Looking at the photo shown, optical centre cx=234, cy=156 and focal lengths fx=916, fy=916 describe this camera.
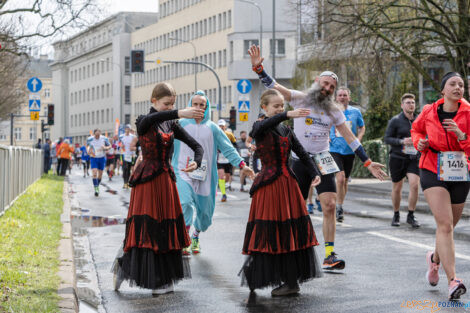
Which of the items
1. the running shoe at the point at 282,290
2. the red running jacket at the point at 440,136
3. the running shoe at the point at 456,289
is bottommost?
the running shoe at the point at 282,290

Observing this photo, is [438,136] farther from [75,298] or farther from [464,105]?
[75,298]

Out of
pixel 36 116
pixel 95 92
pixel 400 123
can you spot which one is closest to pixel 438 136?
pixel 400 123

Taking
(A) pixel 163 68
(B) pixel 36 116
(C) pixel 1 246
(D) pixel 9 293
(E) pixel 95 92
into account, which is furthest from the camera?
(E) pixel 95 92

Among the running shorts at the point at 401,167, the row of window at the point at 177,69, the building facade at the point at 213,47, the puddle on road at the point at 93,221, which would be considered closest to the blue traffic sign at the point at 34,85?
the puddle on road at the point at 93,221

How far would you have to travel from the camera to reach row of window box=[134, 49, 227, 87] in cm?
8175

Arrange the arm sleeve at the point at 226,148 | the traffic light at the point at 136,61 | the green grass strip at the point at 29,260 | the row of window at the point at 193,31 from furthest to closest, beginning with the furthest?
the row of window at the point at 193,31, the traffic light at the point at 136,61, the arm sleeve at the point at 226,148, the green grass strip at the point at 29,260

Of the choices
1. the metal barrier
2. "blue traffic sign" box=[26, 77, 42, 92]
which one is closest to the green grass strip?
the metal barrier

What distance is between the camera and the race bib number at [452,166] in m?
7.74

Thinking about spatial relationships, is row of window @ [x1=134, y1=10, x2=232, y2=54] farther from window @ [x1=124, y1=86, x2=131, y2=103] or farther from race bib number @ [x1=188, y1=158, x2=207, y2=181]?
race bib number @ [x1=188, y1=158, x2=207, y2=181]

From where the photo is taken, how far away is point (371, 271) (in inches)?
365

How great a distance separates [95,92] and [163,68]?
974 inches

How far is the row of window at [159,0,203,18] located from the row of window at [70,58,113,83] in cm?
1446

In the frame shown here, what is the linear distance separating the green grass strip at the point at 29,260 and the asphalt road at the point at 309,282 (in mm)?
353

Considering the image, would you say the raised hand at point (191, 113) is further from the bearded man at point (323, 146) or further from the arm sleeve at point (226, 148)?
the arm sleeve at point (226, 148)
